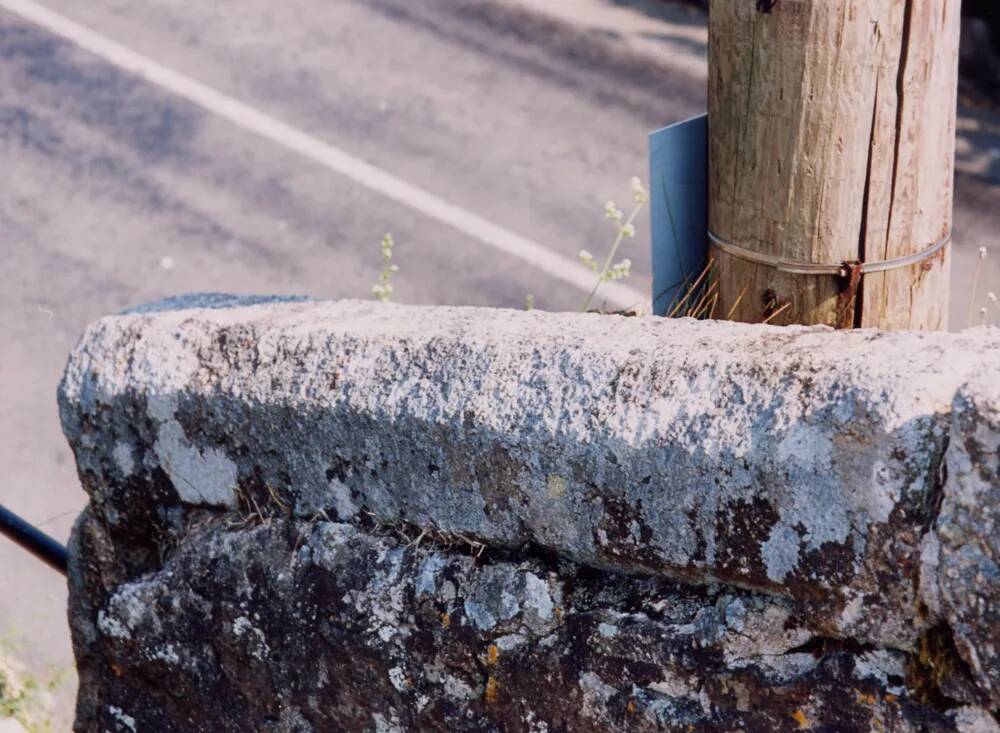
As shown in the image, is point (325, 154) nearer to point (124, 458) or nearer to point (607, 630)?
point (124, 458)

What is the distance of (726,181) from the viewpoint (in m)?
2.25

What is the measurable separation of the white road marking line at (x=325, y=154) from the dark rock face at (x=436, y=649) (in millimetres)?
3837

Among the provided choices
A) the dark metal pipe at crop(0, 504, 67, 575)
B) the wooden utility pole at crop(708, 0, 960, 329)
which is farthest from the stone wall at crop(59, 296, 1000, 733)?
the wooden utility pole at crop(708, 0, 960, 329)

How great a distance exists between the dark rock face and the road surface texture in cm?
265

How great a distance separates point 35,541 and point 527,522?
55.0 inches

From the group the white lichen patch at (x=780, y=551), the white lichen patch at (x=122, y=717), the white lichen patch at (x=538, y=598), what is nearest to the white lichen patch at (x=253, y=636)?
the white lichen patch at (x=122, y=717)

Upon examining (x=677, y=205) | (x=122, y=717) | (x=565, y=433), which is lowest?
(x=122, y=717)

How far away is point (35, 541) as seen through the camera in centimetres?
274

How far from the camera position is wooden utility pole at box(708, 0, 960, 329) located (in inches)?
79.7

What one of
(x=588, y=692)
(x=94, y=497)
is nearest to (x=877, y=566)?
(x=588, y=692)

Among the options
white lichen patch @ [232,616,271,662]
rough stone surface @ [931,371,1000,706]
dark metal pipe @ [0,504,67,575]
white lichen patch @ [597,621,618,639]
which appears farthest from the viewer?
dark metal pipe @ [0,504,67,575]

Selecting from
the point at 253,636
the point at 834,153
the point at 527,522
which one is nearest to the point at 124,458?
the point at 253,636

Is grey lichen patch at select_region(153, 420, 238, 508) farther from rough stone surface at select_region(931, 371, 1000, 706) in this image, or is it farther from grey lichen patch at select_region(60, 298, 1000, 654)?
rough stone surface at select_region(931, 371, 1000, 706)

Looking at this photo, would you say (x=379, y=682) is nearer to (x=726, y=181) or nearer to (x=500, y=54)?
(x=726, y=181)
